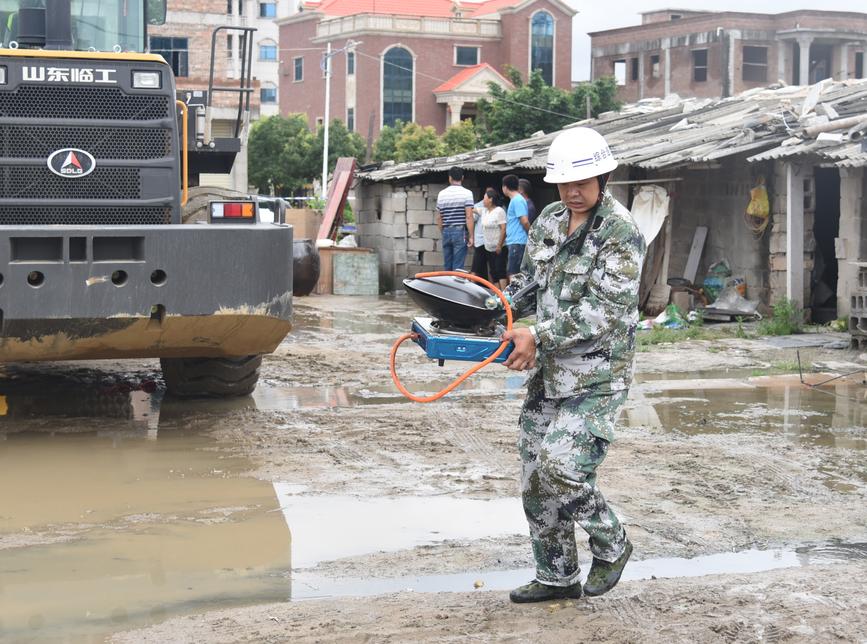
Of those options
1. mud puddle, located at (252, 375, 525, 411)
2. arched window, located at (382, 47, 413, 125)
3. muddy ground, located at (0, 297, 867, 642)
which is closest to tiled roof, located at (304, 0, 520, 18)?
arched window, located at (382, 47, 413, 125)

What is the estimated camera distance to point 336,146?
5488 cm

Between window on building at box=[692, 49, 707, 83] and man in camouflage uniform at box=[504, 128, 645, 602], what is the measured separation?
64.2 meters

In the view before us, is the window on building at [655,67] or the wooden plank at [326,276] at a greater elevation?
the window on building at [655,67]

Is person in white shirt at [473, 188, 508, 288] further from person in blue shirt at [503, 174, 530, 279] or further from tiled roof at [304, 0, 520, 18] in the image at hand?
tiled roof at [304, 0, 520, 18]

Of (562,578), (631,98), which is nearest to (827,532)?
(562,578)

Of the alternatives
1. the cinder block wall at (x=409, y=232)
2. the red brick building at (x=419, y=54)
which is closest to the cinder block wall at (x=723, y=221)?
the cinder block wall at (x=409, y=232)

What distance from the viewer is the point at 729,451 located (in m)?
7.23

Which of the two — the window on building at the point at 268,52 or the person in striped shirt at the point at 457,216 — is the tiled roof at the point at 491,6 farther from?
the person in striped shirt at the point at 457,216

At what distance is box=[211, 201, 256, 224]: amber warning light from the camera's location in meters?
7.05

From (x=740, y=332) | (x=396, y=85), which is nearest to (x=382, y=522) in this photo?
(x=740, y=332)

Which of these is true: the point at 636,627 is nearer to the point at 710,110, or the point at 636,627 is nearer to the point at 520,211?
the point at 520,211

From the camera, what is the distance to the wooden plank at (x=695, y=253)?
Answer: 15438 mm

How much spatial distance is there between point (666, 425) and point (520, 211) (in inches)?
296

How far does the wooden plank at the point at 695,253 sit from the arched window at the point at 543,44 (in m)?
58.6
